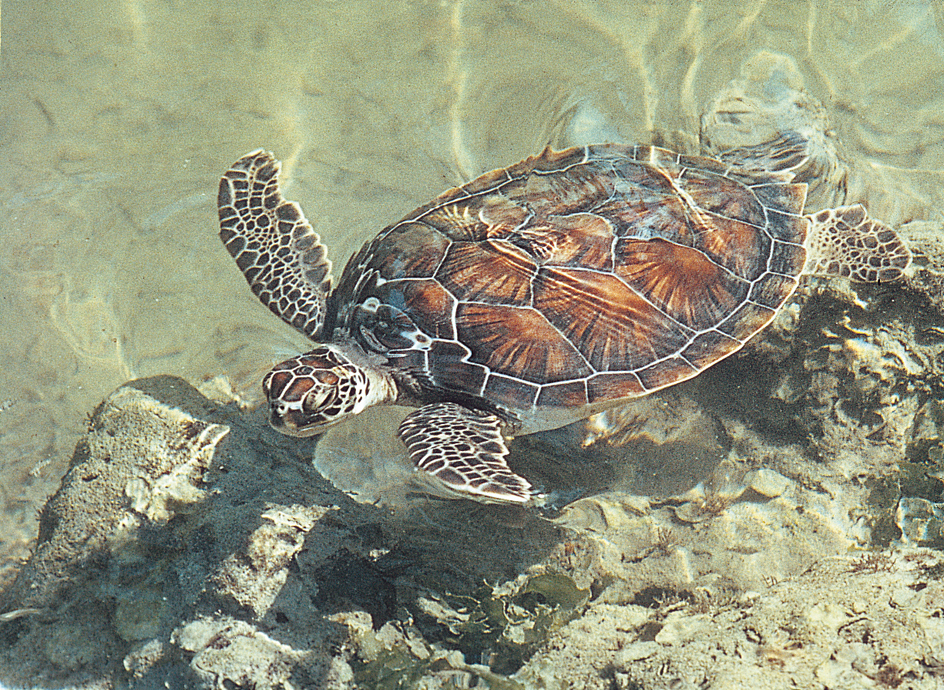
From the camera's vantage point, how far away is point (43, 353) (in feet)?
13.6

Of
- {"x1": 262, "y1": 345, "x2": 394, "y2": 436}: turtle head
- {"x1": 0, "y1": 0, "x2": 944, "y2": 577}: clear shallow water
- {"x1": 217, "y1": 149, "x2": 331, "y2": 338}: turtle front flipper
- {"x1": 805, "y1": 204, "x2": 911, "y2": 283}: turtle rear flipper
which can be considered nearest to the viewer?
{"x1": 262, "y1": 345, "x2": 394, "y2": 436}: turtle head

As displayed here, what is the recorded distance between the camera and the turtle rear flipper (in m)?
3.63

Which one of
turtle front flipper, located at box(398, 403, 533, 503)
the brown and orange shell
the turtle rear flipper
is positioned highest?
the turtle rear flipper

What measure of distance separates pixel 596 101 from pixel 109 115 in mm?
3854

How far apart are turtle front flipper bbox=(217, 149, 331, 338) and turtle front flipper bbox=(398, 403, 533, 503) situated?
1146 millimetres

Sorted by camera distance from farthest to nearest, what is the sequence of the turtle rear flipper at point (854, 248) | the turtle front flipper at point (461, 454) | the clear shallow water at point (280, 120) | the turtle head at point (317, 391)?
the clear shallow water at point (280, 120) < the turtle rear flipper at point (854, 248) < the turtle head at point (317, 391) < the turtle front flipper at point (461, 454)

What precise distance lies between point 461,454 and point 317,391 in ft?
2.69

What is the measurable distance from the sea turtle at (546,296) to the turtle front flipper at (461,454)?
1 centimetres

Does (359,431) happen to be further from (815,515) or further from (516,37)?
(516,37)

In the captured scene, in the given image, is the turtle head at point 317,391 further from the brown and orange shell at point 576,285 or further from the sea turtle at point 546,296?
the brown and orange shell at point 576,285

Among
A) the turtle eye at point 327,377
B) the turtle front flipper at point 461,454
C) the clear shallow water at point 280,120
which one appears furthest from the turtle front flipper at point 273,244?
the turtle front flipper at point 461,454

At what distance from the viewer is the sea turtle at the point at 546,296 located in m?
3.32

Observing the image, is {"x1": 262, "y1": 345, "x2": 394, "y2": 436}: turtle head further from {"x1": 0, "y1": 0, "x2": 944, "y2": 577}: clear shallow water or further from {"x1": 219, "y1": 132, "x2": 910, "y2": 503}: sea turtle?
{"x1": 0, "y1": 0, "x2": 944, "y2": 577}: clear shallow water

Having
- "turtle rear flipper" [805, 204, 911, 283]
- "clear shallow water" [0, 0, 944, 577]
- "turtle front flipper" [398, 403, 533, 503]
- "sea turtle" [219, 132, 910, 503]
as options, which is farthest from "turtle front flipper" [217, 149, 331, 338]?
"turtle rear flipper" [805, 204, 911, 283]
